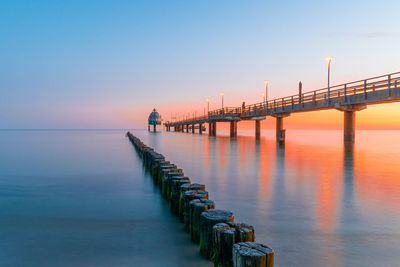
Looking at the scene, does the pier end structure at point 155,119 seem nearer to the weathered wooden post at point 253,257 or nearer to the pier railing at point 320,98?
the pier railing at point 320,98

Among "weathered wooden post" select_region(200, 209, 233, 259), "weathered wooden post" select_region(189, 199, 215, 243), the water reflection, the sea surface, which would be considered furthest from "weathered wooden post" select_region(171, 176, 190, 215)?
"weathered wooden post" select_region(200, 209, 233, 259)

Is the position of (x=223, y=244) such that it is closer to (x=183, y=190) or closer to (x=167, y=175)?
(x=183, y=190)

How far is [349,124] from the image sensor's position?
99.5 ft

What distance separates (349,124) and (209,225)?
30.3 meters

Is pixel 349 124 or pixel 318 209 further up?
pixel 349 124

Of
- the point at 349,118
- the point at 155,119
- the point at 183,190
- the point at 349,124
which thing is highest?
the point at 155,119

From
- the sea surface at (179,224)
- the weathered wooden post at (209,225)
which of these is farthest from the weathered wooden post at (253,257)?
the sea surface at (179,224)

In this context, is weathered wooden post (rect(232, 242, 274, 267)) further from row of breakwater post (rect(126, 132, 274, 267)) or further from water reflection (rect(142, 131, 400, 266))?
water reflection (rect(142, 131, 400, 266))

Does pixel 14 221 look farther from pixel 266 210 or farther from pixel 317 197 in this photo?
pixel 317 197

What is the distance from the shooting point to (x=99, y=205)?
332 inches

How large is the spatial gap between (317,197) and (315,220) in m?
2.40

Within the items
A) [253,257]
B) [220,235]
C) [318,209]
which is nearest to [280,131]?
[318,209]

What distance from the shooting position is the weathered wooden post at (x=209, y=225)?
4.29 m

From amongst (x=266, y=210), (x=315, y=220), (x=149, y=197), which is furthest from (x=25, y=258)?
(x=315, y=220)
